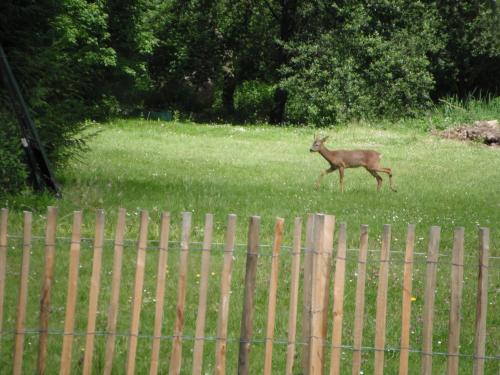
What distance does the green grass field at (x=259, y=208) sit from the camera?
8.31m

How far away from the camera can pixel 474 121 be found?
33.5m

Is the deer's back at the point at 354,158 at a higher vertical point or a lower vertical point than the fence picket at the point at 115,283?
higher

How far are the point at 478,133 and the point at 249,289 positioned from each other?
993 inches

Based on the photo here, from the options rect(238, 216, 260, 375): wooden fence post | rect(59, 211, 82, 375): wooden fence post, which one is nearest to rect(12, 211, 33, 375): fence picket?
rect(59, 211, 82, 375): wooden fence post

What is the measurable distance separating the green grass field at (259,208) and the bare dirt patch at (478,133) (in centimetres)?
85

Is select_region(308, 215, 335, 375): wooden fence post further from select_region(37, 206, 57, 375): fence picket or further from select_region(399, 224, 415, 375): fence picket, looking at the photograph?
select_region(37, 206, 57, 375): fence picket

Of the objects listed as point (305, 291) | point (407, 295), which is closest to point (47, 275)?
point (305, 291)

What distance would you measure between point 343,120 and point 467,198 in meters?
21.2

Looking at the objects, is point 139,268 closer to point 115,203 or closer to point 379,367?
point 379,367

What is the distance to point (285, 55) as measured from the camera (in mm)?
43500

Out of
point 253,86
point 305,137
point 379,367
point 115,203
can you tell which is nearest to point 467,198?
point 115,203

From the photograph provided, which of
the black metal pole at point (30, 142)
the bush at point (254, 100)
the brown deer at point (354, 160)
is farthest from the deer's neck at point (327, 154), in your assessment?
the bush at point (254, 100)

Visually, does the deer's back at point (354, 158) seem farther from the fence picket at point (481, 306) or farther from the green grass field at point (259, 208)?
the fence picket at point (481, 306)

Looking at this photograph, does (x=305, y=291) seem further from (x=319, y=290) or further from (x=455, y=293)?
(x=455, y=293)
